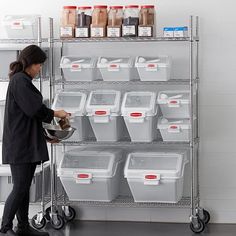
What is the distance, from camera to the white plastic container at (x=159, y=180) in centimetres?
564

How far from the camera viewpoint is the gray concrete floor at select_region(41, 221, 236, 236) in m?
5.84

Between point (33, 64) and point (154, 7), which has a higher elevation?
point (154, 7)

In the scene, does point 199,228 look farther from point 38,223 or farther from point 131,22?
point 131,22

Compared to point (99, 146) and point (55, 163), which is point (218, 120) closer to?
point (99, 146)

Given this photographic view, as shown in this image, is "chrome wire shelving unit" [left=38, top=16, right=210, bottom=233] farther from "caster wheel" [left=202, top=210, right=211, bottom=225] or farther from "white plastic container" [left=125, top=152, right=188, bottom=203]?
"white plastic container" [left=125, top=152, right=188, bottom=203]

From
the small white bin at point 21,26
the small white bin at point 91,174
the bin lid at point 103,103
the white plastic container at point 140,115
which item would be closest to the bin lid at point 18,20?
the small white bin at point 21,26

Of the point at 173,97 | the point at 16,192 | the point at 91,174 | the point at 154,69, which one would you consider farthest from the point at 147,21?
the point at 16,192

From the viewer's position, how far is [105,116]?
5793 mm

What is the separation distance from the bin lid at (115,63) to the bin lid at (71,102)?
1.09 ft

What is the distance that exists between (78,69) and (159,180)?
116cm

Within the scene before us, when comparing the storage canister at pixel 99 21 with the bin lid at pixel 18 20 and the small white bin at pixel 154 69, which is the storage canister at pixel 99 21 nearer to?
the small white bin at pixel 154 69

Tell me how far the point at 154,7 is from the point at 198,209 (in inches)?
70.4

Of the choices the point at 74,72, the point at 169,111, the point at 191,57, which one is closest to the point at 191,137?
the point at 169,111

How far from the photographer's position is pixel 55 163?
6074 mm
